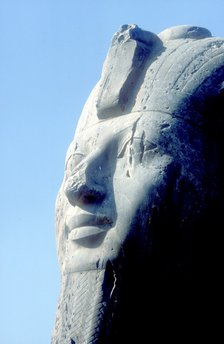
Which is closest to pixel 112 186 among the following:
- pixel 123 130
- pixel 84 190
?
pixel 84 190

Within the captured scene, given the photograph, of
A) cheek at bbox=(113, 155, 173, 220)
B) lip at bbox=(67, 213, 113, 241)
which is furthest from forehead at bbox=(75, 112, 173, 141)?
lip at bbox=(67, 213, 113, 241)

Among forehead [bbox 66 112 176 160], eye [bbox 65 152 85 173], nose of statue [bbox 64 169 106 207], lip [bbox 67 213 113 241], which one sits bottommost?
lip [bbox 67 213 113 241]

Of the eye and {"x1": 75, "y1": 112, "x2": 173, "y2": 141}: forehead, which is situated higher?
{"x1": 75, "y1": 112, "x2": 173, "y2": 141}: forehead

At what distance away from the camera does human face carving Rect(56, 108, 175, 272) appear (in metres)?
4.30

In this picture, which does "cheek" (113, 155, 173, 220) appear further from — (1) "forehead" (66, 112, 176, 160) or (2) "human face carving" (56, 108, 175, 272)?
(1) "forehead" (66, 112, 176, 160)

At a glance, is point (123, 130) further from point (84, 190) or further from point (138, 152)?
point (84, 190)

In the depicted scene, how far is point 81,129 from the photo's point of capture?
4.93 m

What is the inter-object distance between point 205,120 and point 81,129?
77 centimetres

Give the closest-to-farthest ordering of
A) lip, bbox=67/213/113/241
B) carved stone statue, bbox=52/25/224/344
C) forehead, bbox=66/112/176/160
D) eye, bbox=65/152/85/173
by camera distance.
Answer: carved stone statue, bbox=52/25/224/344 < lip, bbox=67/213/113/241 < forehead, bbox=66/112/176/160 < eye, bbox=65/152/85/173

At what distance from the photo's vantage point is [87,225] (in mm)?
4418

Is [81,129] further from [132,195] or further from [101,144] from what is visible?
[132,195]

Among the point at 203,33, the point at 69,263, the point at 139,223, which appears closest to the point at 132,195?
the point at 139,223

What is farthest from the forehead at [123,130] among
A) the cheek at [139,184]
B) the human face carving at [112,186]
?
the cheek at [139,184]

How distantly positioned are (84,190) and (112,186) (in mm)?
148
